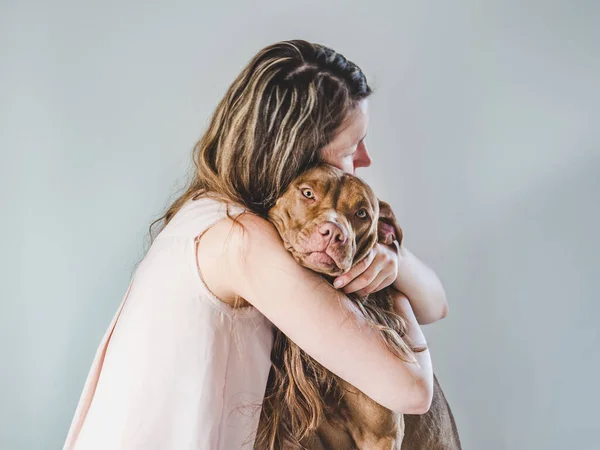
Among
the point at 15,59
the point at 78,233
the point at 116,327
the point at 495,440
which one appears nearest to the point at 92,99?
the point at 15,59

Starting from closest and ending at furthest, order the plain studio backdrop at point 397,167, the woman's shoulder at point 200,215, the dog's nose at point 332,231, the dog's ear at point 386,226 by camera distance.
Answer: the dog's nose at point 332,231 → the woman's shoulder at point 200,215 → the dog's ear at point 386,226 → the plain studio backdrop at point 397,167

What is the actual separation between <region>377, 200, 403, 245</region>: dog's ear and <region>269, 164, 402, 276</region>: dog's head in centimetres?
12

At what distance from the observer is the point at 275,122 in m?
1.24

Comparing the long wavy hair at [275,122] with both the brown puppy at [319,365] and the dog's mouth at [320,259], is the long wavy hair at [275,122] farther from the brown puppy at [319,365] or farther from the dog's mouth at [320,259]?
the dog's mouth at [320,259]

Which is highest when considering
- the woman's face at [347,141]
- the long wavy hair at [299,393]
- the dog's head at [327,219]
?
the woman's face at [347,141]

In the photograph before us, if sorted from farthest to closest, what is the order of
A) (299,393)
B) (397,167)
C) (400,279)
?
(397,167)
(400,279)
(299,393)

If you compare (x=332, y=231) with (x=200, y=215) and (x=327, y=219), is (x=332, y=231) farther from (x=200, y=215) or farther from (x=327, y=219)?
(x=200, y=215)

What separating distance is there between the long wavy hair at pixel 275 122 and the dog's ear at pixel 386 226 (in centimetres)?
19

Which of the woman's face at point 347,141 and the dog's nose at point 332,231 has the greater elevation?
the woman's face at point 347,141

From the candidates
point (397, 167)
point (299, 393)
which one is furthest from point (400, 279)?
point (397, 167)

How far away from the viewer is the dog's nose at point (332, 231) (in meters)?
1.08

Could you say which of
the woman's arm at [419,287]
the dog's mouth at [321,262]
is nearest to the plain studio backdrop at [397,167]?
the woman's arm at [419,287]

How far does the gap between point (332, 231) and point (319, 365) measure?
1.13 ft

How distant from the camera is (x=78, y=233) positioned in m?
1.89
